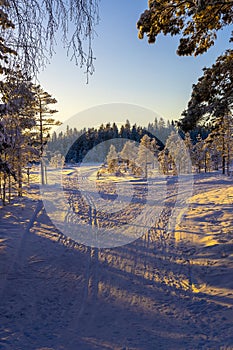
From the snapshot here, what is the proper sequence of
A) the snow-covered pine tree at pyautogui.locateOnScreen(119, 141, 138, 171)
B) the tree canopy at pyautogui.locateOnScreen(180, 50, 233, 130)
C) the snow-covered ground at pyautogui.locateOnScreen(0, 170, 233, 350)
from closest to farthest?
the snow-covered ground at pyautogui.locateOnScreen(0, 170, 233, 350) < the tree canopy at pyautogui.locateOnScreen(180, 50, 233, 130) < the snow-covered pine tree at pyautogui.locateOnScreen(119, 141, 138, 171)

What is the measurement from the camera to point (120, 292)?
5895 millimetres

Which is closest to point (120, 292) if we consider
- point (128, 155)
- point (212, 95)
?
point (212, 95)

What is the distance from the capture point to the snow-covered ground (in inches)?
169

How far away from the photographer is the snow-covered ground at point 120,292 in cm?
430

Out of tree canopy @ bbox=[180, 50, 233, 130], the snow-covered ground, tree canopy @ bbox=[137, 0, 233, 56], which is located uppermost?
tree canopy @ bbox=[137, 0, 233, 56]

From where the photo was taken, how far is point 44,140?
2991 centimetres

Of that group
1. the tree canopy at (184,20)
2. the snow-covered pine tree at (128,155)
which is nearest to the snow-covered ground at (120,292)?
the tree canopy at (184,20)

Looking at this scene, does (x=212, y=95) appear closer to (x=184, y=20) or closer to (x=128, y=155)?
(x=184, y=20)

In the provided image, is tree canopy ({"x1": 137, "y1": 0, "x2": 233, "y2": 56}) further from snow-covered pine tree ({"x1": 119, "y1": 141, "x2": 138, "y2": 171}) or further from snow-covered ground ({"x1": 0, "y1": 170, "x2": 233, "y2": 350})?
snow-covered pine tree ({"x1": 119, "y1": 141, "x2": 138, "y2": 171})

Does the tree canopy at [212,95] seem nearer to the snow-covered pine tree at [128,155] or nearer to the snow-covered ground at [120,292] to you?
the snow-covered ground at [120,292]

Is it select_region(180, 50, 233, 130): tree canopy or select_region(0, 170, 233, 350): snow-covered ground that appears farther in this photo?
select_region(180, 50, 233, 130): tree canopy

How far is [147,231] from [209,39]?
7.47 metres

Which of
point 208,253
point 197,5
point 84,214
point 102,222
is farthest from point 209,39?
point 84,214

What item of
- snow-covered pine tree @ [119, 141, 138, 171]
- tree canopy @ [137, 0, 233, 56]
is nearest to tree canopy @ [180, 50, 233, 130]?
tree canopy @ [137, 0, 233, 56]
